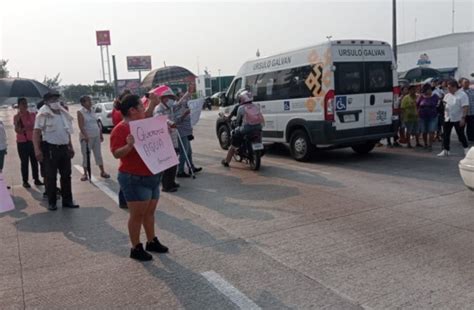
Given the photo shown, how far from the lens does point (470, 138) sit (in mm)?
12047

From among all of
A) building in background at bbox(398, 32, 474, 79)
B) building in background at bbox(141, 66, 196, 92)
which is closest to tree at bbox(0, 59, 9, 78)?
building in background at bbox(141, 66, 196, 92)

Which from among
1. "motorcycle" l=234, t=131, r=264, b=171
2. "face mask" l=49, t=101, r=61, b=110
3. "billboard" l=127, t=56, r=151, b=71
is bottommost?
"motorcycle" l=234, t=131, r=264, b=171

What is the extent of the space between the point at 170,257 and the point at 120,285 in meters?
0.75

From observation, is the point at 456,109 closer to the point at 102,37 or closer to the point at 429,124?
the point at 429,124

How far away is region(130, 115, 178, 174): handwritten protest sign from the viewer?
4504 millimetres

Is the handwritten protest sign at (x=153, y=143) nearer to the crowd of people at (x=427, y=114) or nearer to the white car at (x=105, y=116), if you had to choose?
the crowd of people at (x=427, y=114)

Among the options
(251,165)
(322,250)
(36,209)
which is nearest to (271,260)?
(322,250)

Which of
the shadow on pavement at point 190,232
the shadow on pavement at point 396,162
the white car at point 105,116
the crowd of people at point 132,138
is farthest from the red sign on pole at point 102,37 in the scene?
the shadow on pavement at point 190,232

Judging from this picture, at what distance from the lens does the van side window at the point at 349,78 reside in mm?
9758

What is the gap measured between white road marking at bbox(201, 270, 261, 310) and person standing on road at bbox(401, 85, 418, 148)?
9232 millimetres

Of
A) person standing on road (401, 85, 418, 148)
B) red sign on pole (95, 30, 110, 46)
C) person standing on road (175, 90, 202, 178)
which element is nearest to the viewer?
person standing on road (175, 90, 202, 178)

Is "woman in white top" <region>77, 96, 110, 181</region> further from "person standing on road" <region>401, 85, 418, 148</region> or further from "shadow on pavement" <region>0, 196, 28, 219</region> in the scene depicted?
"person standing on road" <region>401, 85, 418, 148</region>

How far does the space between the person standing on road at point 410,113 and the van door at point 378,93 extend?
1.62m

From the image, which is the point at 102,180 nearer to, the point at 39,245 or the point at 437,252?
the point at 39,245
